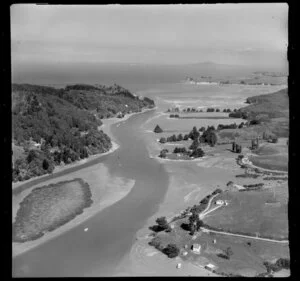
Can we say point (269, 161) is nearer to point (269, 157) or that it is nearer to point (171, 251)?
point (269, 157)

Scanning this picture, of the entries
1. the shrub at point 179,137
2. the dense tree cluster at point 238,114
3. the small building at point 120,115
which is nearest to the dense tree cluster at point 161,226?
the shrub at point 179,137

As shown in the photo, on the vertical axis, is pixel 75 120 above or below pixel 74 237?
above

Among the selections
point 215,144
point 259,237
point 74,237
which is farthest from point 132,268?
point 215,144
